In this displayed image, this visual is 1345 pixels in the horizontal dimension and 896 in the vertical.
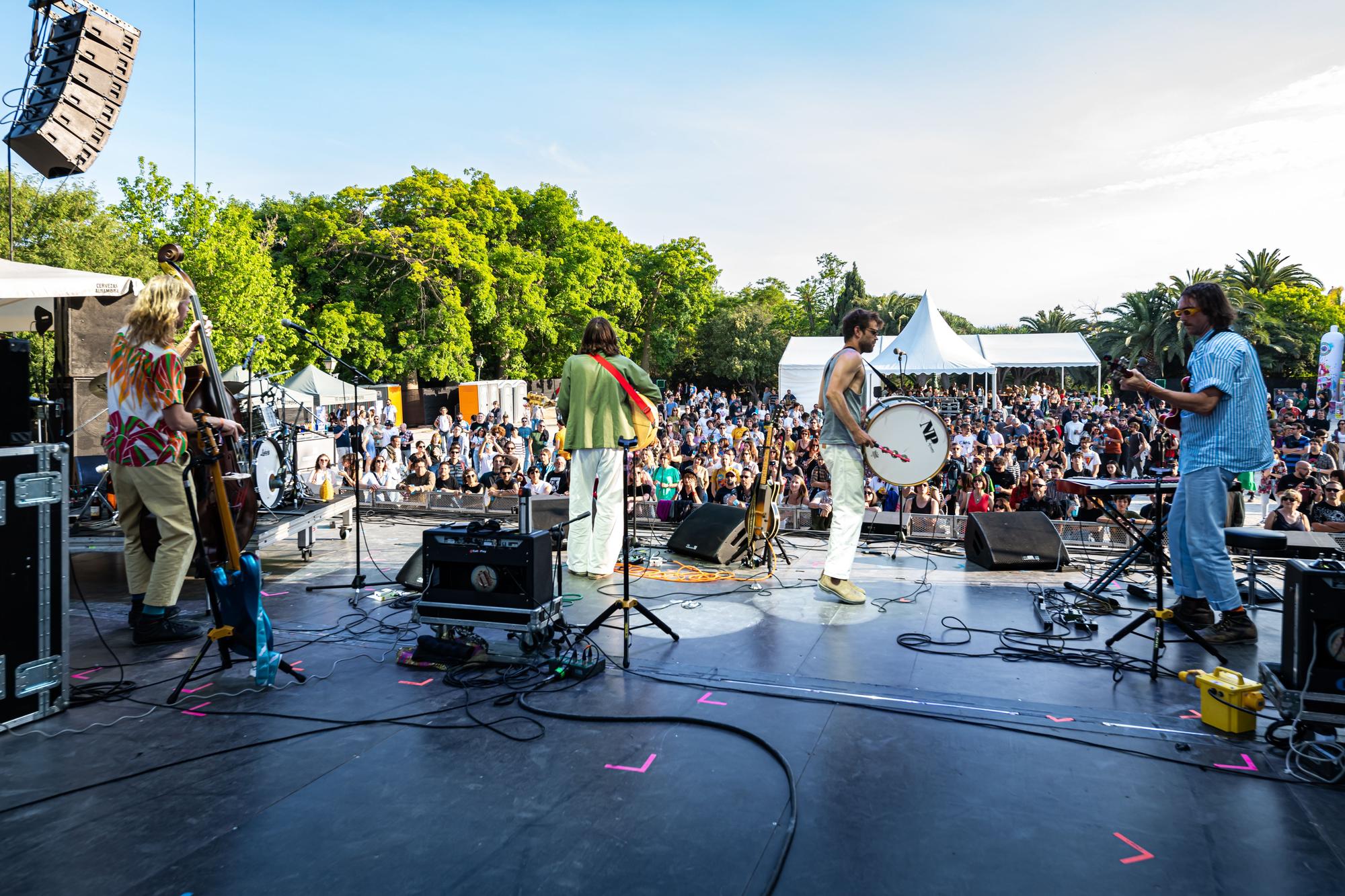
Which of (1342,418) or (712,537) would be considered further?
(1342,418)

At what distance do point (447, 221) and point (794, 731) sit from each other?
98.1 feet

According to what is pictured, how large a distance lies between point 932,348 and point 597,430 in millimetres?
15655

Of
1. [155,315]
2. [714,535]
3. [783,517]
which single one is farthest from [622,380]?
[783,517]

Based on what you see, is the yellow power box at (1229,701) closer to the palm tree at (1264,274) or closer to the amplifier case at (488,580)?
the amplifier case at (488,580)

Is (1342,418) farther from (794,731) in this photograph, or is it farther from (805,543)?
(794,731)

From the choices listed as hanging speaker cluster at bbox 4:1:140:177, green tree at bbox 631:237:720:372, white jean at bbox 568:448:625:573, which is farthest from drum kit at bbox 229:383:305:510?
green tree at bbox 631:237:720:372

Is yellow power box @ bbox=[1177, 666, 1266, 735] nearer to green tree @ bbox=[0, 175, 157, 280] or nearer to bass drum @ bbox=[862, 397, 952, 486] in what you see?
bass drum @ bbox=[862, 397, 952, 486]

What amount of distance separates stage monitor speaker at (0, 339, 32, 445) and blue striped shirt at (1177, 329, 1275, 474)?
527 cm

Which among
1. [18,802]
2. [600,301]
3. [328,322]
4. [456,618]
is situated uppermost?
[600,301]

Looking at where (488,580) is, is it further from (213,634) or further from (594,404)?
(594,404)

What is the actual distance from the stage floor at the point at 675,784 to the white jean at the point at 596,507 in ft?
5.13

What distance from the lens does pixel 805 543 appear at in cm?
728

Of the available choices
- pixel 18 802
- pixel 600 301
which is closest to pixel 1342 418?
pixel 18 802

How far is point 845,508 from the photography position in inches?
203
